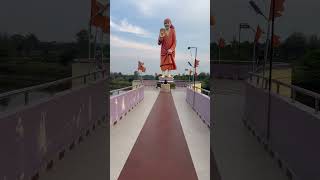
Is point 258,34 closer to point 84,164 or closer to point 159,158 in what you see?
point 159,158

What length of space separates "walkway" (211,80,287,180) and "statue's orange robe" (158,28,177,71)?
1082 inches

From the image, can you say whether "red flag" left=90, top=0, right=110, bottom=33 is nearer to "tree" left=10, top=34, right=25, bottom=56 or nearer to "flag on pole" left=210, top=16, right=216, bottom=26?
"tree" left=10, top=34, right=25, bottom=56

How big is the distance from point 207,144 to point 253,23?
9.05 feet

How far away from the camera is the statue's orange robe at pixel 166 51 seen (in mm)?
38812

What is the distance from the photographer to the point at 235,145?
822cm

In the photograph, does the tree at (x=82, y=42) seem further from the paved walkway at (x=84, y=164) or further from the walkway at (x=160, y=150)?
the paved walkway at (x=84, y=164)

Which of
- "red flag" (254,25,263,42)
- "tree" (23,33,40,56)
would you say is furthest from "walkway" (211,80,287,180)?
"tree" (23,33,40,56)

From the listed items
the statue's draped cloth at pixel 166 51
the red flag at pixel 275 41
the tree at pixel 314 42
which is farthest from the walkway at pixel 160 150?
the statue's draped cloth at pixel 166 51

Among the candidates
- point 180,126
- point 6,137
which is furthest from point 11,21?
point 6,137

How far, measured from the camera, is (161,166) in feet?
21.0

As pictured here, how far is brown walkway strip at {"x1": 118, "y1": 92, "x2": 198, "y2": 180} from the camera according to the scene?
5.80 meters

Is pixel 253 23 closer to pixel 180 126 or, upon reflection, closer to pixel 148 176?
pixel 148 176

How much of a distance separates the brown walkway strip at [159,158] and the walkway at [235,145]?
59cm

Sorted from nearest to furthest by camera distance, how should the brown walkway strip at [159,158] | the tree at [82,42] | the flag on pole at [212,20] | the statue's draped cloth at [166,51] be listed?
the brown walkway strip at [159,158] → the flag on pole at [212,20] → the tree at [82,42] → the statue's draped cloth at [166,51]
